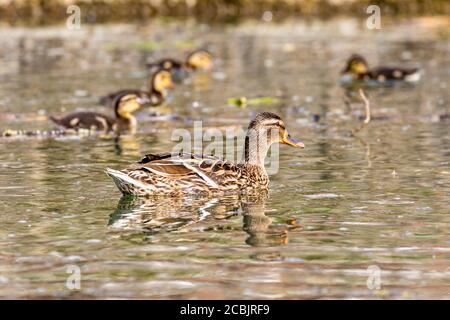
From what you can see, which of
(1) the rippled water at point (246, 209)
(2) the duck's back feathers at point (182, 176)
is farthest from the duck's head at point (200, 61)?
(2) the duck's back feathers at point (182, 176)

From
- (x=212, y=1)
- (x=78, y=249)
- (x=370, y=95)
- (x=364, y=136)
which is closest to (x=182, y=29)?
(x=212, y=1)

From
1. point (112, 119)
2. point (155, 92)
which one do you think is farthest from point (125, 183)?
point (155, 92)

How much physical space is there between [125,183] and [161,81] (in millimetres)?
10677

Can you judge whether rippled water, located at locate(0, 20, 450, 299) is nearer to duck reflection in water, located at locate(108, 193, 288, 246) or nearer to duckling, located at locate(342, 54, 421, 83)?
duck reflection in water, located at locate(108, 193, 288, 246)

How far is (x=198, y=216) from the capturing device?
430 inches

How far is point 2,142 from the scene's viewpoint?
16.1 metres

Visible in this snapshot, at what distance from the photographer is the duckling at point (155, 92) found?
66.6 feet

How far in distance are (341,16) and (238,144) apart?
92.6ft

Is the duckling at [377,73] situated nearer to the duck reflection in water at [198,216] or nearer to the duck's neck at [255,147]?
the duck's neck at [255,147]

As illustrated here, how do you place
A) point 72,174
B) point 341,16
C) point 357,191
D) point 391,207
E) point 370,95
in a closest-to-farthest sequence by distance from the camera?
point 391,207, point 357,191, point 72,174, point 370,95, point 341,16

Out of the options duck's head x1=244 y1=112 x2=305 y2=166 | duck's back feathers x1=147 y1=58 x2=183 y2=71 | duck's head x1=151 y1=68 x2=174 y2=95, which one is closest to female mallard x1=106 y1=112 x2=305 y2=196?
duck's head x1=244 y1=112 x2=305 y2=166

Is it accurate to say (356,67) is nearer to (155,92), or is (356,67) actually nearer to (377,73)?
(377,73)
